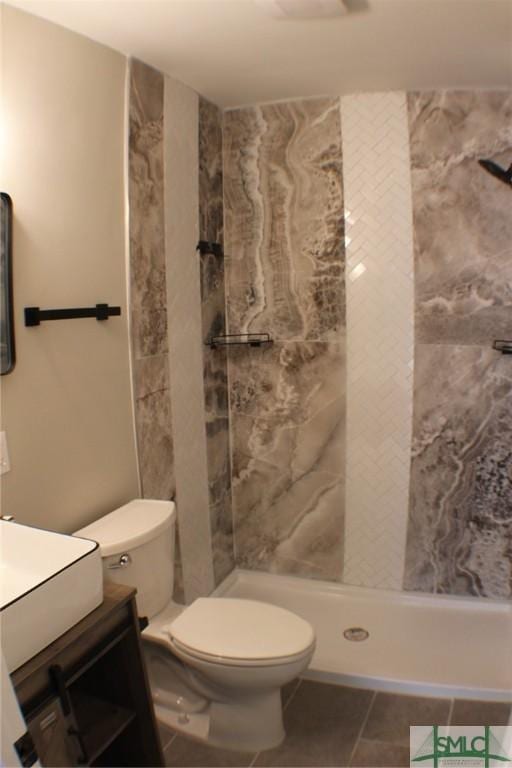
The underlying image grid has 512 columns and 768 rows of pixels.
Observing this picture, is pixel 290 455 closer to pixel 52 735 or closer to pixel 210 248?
pixel 210 248

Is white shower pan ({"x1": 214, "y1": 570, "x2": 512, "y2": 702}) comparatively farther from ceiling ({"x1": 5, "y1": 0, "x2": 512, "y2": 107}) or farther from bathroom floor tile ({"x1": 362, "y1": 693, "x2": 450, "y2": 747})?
ceiling ({"x1": 5, "y1": 0, "x2": 512, "y2": 107})

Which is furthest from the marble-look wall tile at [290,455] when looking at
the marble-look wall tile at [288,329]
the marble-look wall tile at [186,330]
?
the marble-look wall tile at [186,330]

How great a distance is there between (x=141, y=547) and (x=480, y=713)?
1311 millimetres

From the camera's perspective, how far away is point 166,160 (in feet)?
7.68

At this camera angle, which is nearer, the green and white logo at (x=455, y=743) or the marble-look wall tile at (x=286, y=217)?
the green and white logo at (x=455, y=743)

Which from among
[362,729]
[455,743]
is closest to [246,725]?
[362,729]

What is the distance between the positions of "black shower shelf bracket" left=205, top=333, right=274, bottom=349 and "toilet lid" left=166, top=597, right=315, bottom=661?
45.3 inches

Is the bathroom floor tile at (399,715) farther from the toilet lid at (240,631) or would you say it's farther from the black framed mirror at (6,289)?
the black framed mirror at (6,289)

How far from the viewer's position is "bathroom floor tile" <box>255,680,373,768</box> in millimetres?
1977

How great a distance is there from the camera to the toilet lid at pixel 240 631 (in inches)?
74.3

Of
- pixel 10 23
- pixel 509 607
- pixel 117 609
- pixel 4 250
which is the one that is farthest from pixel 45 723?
pixel 509 607

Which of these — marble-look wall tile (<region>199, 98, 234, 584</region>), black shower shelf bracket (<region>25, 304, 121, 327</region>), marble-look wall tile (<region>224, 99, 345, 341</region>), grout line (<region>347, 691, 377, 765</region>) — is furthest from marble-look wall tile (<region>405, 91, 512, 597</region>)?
black shower shelf bracket (<region>25, 304, 121, 327</region>)

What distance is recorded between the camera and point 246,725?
6.66ft

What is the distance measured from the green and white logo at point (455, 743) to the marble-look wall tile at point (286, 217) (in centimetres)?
156
